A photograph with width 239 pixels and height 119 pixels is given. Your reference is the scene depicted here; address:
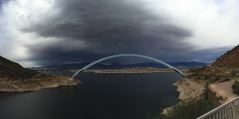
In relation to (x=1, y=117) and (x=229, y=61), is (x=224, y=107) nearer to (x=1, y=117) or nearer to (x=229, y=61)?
(x=1, y=117)

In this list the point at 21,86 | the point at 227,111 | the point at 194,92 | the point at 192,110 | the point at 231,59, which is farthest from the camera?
the point at 21,86

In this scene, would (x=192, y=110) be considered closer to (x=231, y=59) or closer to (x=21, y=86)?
(x=231, y=59)

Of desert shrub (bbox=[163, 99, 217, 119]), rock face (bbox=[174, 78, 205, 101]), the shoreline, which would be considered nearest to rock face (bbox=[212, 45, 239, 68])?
rock face (bbox=[174, 78, 205, 101])

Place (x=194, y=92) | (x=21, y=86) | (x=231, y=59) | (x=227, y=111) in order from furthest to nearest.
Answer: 1. (x=21, y=86)
2. (x=231, y=59)
3. (x=194, y=92)
4. (x=227, y=111)

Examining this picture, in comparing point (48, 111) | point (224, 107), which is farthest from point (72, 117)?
point (224, 107)

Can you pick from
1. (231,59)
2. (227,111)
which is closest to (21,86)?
(231,59)

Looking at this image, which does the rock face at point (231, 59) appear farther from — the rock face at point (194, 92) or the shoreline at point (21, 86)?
the shoreline at point (21, 86)

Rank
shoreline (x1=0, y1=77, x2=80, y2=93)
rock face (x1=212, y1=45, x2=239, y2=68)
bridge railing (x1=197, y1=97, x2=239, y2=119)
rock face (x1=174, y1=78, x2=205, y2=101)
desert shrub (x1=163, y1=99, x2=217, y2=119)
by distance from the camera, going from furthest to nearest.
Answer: shoreline (x1=0, y1=77, x2=80, y2=93) → rock face (x1=212, y1=45, x2=239, y2=68) → rock face (x1=174, y1=78, x2=205, y2=101) → desert shrub (x1=163, y1=99, x2=217, y2=119) → bridge railing (x1=197, y1=97, x2=239, y2=119)

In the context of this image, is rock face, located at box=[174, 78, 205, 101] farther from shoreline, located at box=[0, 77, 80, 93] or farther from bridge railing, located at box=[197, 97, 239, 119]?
shoreline, located at box=[0, 77, 80, 93]

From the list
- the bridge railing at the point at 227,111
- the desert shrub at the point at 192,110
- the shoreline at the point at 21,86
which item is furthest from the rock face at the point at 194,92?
the shoreline at the point at 21,86
